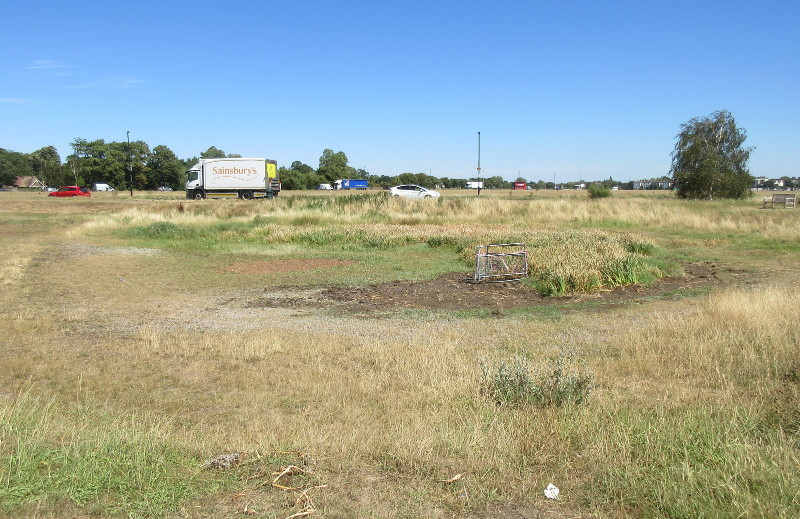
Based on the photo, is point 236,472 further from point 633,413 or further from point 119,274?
point 119,274

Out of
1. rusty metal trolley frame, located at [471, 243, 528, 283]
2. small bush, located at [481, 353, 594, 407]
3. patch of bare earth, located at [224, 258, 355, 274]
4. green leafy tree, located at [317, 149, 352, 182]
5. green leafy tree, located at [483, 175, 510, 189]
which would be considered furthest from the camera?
green leafy tree, located at [483, 175, 510, 189]

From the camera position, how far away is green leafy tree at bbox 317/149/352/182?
440 feet

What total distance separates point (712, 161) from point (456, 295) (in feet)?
144

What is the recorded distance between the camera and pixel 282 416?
19.3 feet

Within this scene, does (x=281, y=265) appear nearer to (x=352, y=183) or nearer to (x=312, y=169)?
(x=352, y=183)

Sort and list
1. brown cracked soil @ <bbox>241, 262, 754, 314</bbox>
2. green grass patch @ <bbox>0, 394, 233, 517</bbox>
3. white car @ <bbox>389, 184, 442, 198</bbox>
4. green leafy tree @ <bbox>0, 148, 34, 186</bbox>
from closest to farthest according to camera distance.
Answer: green grass patch @ <bbox>0, 394, 233, 517</bbox>, brown cracked soil @ <bbox>241, 262, 754, 314</bbox>, white car @ <bbox>389, 184, 442, 198</bbox>, green leafy tree @ <bbox>0, 148, 34, 186</bbox>

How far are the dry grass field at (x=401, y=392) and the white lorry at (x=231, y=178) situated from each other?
3291cm

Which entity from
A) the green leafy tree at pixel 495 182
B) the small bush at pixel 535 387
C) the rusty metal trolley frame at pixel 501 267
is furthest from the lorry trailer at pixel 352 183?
the small bush at pixel 535 387

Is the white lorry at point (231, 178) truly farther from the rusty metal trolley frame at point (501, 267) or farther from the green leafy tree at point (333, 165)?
the green leafy tree at point (333, 165)

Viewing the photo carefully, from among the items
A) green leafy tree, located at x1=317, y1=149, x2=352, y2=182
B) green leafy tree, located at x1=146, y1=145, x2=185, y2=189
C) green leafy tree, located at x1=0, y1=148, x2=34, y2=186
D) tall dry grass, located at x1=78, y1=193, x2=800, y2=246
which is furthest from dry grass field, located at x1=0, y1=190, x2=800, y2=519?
green leafy tree, located at x1=0, y1=148, x2=34, y2=186

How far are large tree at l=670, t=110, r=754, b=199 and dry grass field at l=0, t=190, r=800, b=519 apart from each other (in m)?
35.9

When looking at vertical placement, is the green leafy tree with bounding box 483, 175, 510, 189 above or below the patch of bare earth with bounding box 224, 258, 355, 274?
above

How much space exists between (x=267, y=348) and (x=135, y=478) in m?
4.78

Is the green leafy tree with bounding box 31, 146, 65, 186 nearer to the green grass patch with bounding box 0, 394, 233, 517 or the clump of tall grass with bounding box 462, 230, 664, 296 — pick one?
the clump of tall grass with bounding box 462, 230, 664, 296
